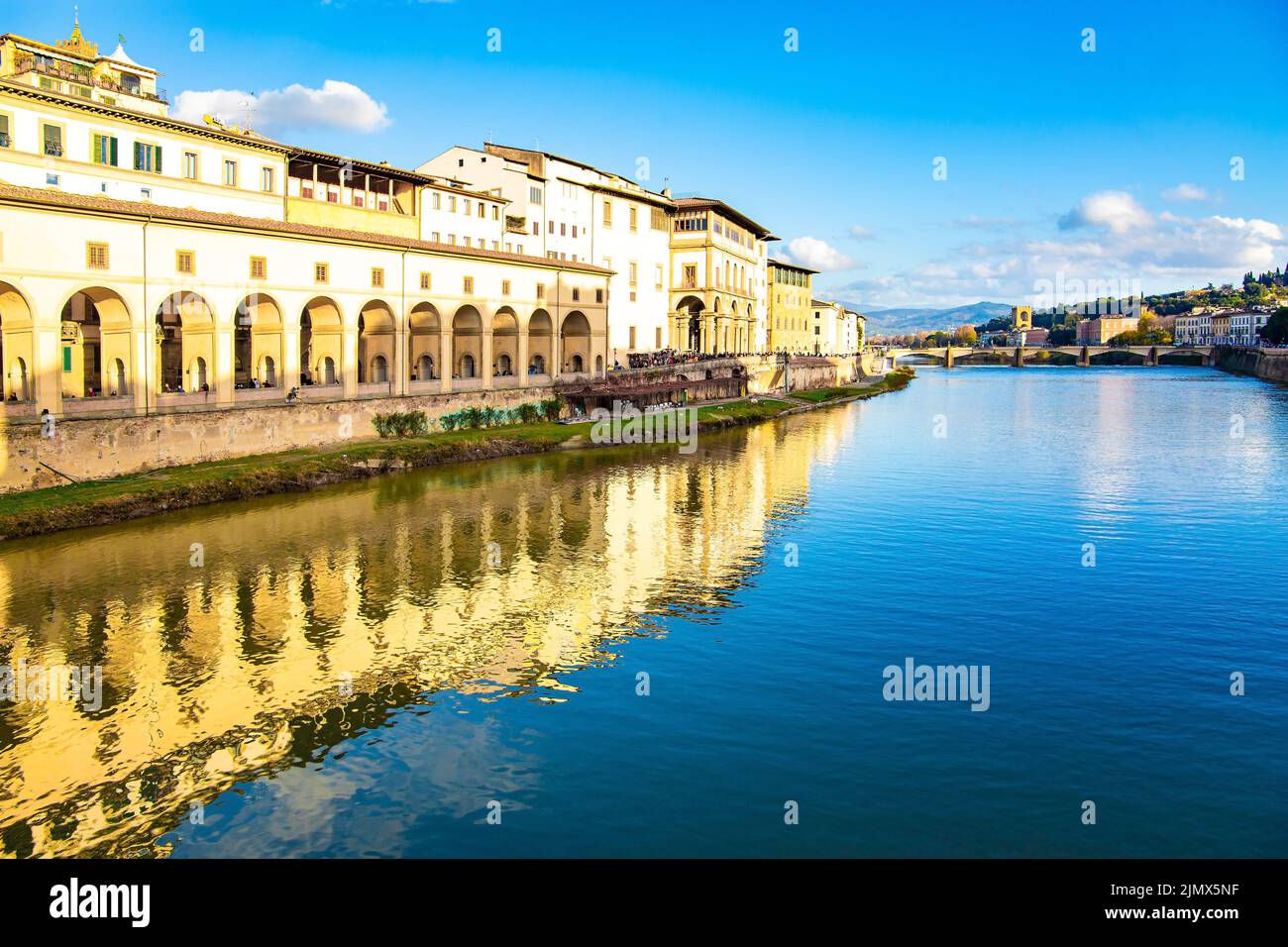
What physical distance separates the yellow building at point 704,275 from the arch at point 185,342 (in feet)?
150

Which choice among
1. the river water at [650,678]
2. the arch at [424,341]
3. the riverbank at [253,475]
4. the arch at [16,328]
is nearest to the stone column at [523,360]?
the riverbank at [253,475]

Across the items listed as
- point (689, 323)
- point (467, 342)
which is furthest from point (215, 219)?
point (689, 323)

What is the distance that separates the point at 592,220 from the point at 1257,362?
110 metres

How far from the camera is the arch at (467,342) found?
54688 millimetres

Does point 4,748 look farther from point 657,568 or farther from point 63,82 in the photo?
point 63,82

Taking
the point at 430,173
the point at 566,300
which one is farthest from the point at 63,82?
the point at 566,300

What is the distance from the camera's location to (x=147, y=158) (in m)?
39.2

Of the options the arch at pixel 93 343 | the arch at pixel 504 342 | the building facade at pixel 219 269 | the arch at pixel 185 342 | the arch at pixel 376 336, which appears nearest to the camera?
the building facade at pixel 219 269

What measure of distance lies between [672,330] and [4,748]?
72.0 m

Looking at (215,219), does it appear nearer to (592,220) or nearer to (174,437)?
→ (174,437)

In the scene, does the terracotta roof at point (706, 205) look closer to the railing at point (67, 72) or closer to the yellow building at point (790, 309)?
the yellow building at point (790, 309)

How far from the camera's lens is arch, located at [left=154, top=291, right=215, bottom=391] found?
39.7m

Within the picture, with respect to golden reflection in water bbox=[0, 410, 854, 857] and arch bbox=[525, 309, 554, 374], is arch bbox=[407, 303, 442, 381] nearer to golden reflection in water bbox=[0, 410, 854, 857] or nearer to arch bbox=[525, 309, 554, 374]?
arch bbox=[525, 309, 554, 374]
